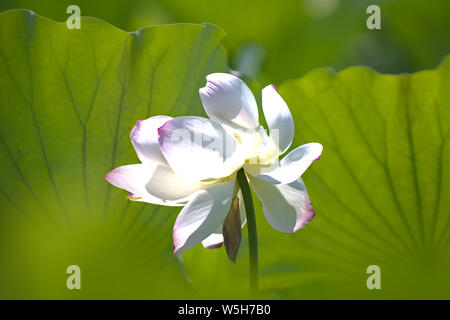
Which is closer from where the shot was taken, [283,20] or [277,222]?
[277,222]

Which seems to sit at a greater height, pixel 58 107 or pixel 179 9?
pixel 179 9

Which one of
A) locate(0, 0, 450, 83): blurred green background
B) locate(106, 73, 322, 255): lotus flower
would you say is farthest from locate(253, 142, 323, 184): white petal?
locate(0, 0, 450, 83): blurred green background

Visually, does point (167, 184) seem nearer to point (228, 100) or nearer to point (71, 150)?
point (228, 100)

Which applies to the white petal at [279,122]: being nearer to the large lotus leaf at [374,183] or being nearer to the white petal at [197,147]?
the white petal at [197,147]

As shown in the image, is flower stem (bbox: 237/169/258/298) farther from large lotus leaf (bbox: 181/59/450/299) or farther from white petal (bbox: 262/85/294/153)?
large lotus leaf (bbox: 181/59/450/299)

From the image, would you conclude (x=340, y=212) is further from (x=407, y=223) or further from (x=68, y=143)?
(x=68, y=143)

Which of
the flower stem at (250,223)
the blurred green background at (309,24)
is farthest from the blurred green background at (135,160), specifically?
the blurred green background at (309,24)

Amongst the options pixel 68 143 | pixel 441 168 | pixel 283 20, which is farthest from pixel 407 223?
pixel 283 20
